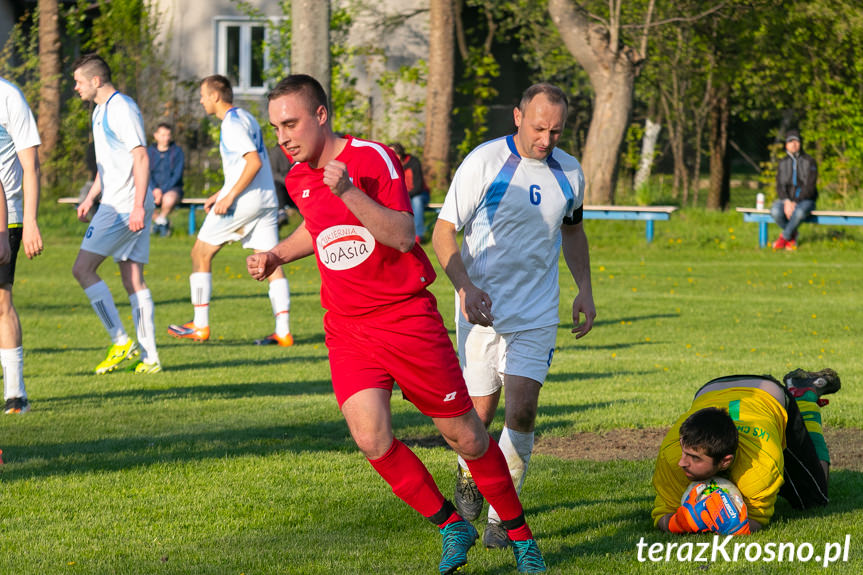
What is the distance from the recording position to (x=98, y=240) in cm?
981

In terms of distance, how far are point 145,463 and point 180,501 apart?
915 millimetres

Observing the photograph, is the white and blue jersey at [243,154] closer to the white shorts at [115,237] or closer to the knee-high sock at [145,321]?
the white shorts at [115,237]

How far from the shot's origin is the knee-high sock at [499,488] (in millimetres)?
4703

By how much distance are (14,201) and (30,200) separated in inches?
14.3

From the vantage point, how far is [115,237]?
32.4ft

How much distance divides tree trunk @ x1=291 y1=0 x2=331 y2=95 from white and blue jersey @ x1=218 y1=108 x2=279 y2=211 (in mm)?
8601

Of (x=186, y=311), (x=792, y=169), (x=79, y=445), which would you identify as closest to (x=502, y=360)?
(x=79, y=445)

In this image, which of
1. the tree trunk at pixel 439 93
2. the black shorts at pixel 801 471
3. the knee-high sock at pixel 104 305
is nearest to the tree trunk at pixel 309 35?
the tree trunk at pixel 439 93

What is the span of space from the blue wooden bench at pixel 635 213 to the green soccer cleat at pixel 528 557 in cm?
1913

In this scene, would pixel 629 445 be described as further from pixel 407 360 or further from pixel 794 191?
pixel 794 191

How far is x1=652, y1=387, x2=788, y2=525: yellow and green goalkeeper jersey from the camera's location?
5387 millimetres

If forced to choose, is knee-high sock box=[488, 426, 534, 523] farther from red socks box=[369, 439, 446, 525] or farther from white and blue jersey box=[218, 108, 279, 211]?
white and blue jersey box=[218, 108, 279, 211]

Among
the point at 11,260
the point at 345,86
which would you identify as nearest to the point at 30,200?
the point at 11,260

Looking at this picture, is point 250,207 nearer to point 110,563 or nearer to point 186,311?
point 186,311
